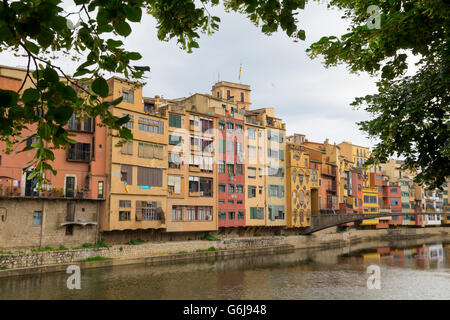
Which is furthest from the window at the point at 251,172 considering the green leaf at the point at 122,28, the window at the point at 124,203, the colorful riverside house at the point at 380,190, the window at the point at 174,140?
the green leaf at the point at 122,28

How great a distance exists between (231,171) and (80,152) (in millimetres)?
18050

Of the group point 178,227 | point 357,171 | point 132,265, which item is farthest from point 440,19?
point 357,171

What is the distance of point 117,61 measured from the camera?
3498mm

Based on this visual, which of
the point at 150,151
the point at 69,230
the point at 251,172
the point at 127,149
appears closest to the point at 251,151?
the point at 251,172

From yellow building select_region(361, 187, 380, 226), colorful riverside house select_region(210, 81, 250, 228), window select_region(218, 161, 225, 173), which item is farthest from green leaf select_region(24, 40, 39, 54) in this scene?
yellow building select_region(361, 187, 380, 226)

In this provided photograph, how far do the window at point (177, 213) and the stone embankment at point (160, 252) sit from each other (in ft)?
9.42

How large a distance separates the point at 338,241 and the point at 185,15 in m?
57.6

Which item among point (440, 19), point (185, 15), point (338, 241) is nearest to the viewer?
point (185, 15)

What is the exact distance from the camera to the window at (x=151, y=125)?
35.8 meters

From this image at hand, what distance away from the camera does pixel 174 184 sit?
38.9 m

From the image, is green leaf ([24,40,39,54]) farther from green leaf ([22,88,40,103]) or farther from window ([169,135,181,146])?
window ([169,135,181,146])

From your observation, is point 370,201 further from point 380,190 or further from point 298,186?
point 298,186

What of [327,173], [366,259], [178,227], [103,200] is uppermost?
[327,173]

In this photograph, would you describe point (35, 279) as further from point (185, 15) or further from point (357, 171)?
point (357, 171)
